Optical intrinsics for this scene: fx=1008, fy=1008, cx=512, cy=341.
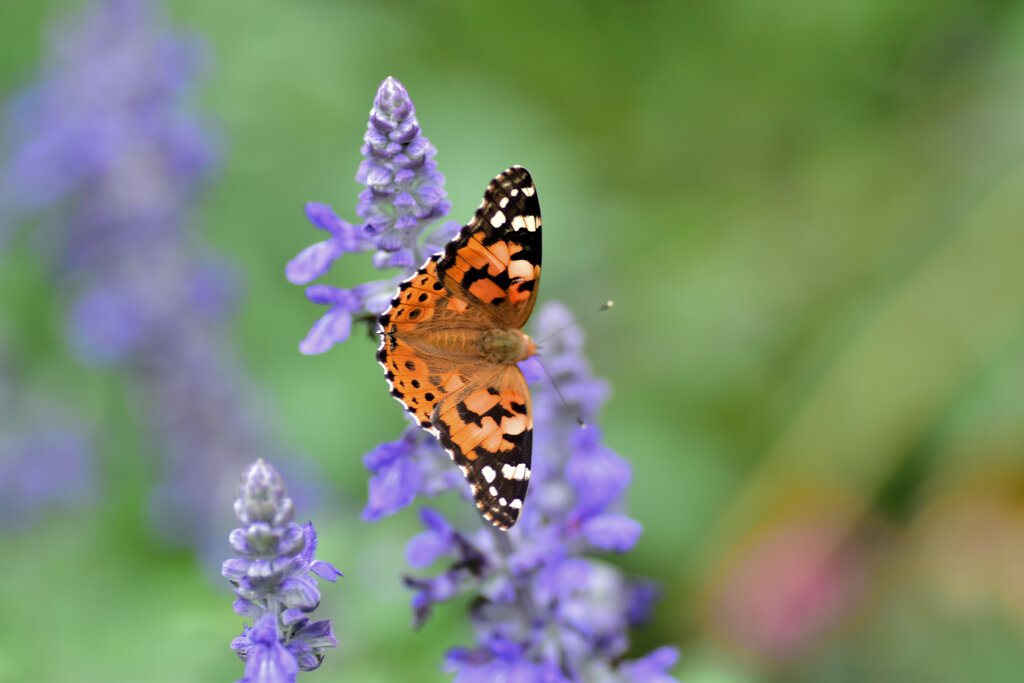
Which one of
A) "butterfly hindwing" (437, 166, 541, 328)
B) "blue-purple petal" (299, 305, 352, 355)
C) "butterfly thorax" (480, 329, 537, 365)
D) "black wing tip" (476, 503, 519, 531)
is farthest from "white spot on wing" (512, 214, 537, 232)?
"black wing tip" (476, 503, 519, 531)

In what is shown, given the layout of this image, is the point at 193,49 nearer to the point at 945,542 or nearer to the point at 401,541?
the point at 401,541

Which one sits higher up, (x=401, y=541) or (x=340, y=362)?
(x=340, y=362)

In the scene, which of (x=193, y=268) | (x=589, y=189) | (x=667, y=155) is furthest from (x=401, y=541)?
(x=667, y=155)

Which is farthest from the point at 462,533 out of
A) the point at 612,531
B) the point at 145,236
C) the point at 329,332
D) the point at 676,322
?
the point at 676,322

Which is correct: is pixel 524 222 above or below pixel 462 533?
above

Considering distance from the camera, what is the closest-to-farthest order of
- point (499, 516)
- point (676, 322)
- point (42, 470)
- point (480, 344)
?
point (499, 516) → point (480, 344) → point (42, 470) → point (676, 322)

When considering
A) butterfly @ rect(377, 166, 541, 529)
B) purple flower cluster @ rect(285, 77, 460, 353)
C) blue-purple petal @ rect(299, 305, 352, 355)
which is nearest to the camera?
purple flower cluster @ rect(285, 77, 460, 353)

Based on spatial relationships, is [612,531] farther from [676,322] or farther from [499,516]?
[676,322]

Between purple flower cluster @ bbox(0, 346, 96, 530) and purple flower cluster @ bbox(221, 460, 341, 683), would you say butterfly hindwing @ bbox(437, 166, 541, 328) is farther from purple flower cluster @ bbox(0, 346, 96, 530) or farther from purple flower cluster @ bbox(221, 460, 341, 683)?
purple flower cluster @ bbox(0, 346, 96, 530)
